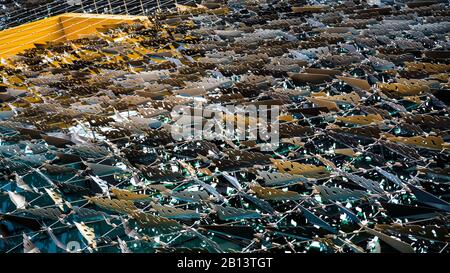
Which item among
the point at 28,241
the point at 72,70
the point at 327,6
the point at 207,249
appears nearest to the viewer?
the point at 207,249

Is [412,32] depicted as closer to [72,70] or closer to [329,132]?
[329,132]

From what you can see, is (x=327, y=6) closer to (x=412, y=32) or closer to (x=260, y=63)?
(x=412, y=32)

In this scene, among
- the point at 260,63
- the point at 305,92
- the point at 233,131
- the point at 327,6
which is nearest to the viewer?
the point at 233,131

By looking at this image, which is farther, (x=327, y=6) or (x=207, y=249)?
(x=327, y=6)

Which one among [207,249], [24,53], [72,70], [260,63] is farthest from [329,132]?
[24,53]

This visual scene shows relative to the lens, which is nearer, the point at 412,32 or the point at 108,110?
the point at 108,110

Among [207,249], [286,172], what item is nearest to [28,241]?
[207,249]
